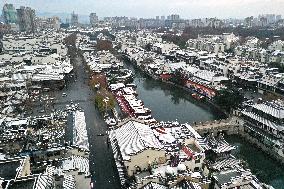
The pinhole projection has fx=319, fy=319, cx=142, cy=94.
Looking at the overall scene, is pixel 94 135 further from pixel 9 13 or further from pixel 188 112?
pixel 9 13

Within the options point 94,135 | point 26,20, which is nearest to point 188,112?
point 94,135

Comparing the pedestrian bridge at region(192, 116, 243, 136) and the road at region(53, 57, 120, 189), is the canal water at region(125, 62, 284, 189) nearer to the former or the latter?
the pedestrian bridge at region(192, 116, 243, 136)

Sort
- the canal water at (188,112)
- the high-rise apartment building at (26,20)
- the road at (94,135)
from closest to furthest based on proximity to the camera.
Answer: the road at (94,135)
the canal water at (188,112)
the high-rise apartment building at (26,20)

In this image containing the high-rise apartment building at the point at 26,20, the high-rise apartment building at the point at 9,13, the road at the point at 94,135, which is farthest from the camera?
the high-rise apartment building at the point at 9,13

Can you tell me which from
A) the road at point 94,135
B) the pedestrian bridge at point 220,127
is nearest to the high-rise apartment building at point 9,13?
the road at point 94,135

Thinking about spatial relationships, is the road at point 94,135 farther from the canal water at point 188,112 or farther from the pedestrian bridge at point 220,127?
the pedestrian bridge at point 220,127

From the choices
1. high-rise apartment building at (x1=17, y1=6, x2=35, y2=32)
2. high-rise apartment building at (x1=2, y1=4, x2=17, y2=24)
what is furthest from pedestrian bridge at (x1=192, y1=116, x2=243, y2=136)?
high-rise apartment building at (x1=2, y1=4, x2=17, y2=24)
